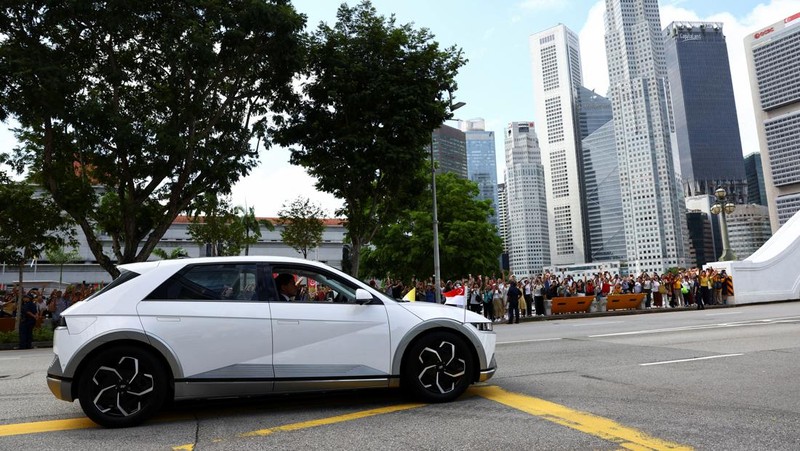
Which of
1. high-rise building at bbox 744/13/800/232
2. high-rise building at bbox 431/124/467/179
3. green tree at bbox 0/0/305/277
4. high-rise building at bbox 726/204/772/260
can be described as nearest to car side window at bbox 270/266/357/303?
green tree at bbox 0/0/305/277

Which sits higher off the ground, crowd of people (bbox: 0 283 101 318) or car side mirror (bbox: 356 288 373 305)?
crowd of people (bbox: 0 283 101 318)

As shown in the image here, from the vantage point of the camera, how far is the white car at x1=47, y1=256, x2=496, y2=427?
16.8 ft

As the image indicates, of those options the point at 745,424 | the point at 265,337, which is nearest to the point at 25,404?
the point at 265,337

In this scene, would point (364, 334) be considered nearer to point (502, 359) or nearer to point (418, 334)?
point (418, 334)

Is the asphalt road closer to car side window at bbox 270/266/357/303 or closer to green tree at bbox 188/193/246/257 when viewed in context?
car side window at bbox 270/266/357/303

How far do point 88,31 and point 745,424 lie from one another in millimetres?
20270

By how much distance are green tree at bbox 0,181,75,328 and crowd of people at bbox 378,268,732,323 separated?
1255 centimetres

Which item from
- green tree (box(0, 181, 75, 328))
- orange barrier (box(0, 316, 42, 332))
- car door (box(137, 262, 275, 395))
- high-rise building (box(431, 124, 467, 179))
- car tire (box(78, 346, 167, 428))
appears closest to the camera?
car tire (box(78, 346, 167, 428))

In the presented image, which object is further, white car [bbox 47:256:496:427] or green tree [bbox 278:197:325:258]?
green tree [bbox 278:197:325:258]

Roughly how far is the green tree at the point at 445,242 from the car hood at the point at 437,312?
107ft

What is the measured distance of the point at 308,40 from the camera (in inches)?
851

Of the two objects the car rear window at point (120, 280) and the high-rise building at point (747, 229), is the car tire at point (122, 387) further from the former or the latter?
the high-rise building at point (747, 229)

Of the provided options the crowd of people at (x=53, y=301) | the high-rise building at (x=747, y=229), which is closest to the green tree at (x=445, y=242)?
the crowd of people at (x=53, y=301)

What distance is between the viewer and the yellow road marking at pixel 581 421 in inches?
168
